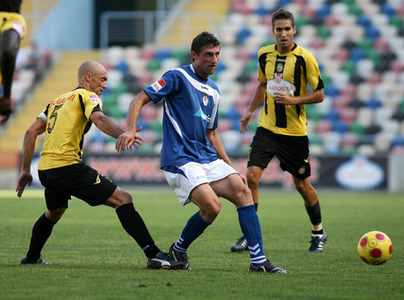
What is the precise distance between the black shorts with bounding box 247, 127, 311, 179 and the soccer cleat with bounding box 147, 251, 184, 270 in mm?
2271

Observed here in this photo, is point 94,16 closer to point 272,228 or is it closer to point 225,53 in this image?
point 225,53

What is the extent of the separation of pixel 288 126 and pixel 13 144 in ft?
62.4

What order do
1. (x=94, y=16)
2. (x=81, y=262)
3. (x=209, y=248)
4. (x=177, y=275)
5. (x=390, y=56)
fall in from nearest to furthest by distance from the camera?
1. (x=177, y=275)
2. (x=81, y=262)
3. (x=209, y=248)
4. (x=390, y=56)
5. (x=94, y=16)

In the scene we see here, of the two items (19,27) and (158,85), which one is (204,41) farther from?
(19,27)

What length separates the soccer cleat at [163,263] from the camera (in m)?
6.75

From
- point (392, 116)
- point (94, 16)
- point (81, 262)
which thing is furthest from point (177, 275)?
point (94, 16)

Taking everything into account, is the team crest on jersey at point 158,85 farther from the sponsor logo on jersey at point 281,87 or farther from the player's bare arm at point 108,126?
the sponsor logo on jersey at point 281,87

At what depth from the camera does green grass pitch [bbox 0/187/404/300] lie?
5562mm

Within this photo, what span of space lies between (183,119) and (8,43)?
186 centimetres

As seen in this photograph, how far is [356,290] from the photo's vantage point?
5.76m

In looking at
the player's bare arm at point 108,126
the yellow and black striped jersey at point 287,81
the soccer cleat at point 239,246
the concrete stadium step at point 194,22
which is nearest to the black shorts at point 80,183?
the player's bare arm at point 108,126

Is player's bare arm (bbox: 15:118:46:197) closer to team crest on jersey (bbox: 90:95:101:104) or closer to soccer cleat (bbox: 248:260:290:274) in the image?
team crest on jersey (bbox: 90:95:101:104)

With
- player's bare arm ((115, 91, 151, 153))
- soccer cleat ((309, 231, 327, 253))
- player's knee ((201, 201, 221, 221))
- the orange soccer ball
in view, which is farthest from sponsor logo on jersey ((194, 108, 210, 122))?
soccer cleat ((309, 231, 327, 253))

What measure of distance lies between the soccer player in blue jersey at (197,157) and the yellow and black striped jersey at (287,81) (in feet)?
6.36
